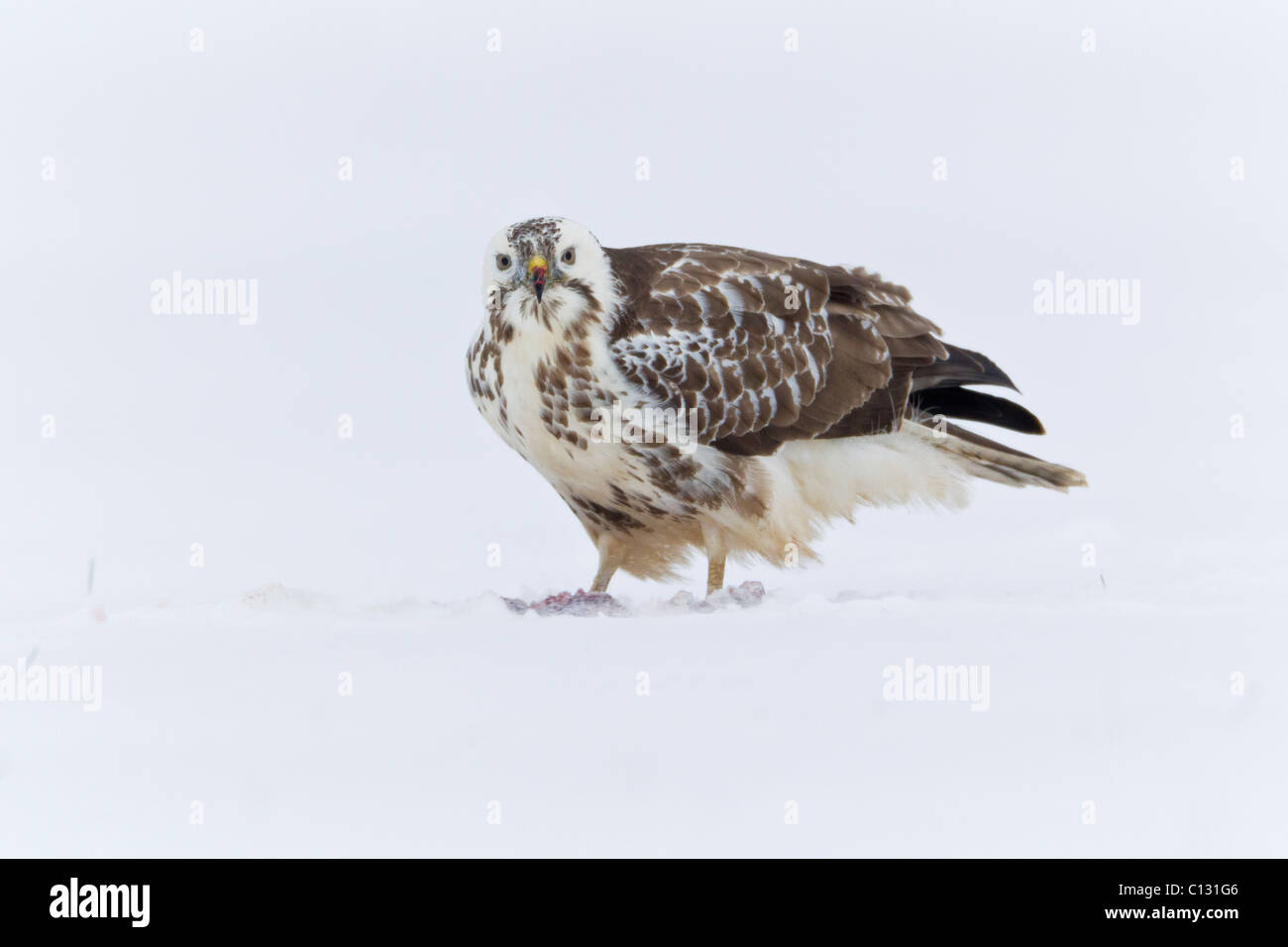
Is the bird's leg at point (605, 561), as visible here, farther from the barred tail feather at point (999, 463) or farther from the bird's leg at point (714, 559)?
the barred tail feather at point (999, 463)

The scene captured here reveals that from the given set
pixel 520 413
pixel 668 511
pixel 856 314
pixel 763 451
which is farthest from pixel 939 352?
pixel 520 413

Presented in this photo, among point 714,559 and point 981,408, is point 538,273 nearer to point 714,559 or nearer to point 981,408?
point 714,559

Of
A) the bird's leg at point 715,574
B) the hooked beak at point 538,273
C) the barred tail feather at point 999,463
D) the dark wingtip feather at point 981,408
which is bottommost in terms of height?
the bird's leg at point 715,574

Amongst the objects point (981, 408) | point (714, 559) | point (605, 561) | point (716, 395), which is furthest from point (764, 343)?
point (605, 561)

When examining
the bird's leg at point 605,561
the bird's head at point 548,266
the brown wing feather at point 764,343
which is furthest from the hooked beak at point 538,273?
the bird's leg at point 605,561

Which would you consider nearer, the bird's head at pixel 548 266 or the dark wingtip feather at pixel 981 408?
the bird's head at pixel 548 266

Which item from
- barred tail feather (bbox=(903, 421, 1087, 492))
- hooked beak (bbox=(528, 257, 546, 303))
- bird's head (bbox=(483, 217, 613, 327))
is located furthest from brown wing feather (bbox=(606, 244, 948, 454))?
hooked beak (bbox=(528, 257, 546, 303))

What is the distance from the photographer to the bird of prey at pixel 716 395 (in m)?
8.56

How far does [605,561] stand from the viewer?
30.9 ft

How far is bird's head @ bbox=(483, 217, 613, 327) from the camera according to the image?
847cm

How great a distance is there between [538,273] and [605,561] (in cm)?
183

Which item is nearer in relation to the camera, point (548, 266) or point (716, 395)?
point (548, 266)

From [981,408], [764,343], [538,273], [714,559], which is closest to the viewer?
[538,273]

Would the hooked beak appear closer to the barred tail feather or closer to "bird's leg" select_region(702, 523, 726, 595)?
"bird's leg" select_region(702, 523, 726, 595)
